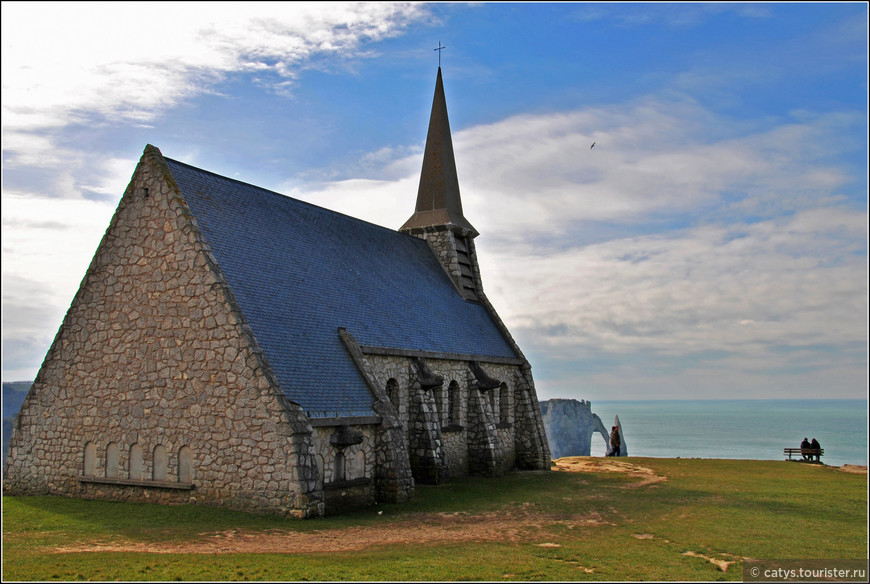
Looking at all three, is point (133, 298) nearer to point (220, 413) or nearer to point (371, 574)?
point (220, 413)

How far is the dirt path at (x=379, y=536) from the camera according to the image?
14320mm

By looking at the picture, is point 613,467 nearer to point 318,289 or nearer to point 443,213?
point 443,213

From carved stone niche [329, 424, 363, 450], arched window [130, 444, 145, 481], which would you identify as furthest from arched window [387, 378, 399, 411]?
arched window [130, 444, 145, 481]

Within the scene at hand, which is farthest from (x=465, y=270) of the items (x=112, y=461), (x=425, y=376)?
(x=112, y=461)

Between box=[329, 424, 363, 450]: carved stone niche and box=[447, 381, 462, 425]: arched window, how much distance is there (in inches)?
350

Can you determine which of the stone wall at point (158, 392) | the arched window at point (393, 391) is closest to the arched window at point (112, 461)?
the stone wall at point (158, 392)

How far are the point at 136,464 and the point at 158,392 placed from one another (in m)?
1.97

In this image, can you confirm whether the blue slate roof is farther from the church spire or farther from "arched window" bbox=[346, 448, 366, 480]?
the church spire

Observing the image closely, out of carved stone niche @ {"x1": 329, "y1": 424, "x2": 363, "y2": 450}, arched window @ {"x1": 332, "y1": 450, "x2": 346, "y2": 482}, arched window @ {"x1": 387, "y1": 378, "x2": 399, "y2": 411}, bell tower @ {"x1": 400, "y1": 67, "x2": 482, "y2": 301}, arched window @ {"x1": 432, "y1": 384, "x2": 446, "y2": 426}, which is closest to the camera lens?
carved stone niche @ {"x1": 329, "y1": 424, "x2": 363, "y2": 450}

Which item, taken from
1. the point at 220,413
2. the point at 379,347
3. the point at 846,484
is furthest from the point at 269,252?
the point at 846,484

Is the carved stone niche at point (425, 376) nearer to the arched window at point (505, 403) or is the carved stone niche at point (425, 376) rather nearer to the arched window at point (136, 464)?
the arched window at point (505, 403)

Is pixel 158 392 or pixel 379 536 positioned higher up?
pixel 158 392

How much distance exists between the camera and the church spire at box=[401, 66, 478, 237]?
36500 mm

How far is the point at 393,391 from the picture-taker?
24.7 metres
